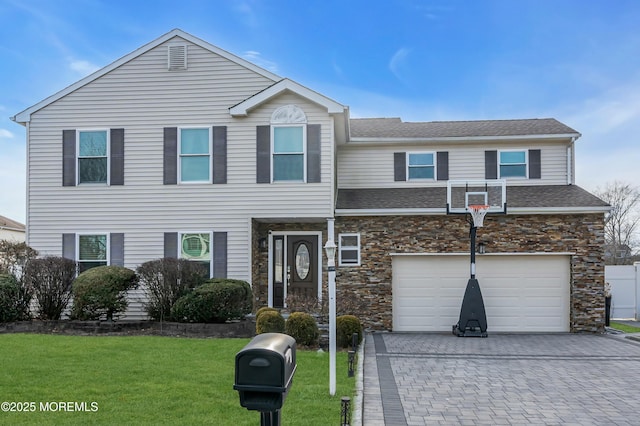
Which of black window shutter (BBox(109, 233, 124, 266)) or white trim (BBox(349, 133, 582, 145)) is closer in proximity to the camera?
black window shutter (BBox(109, 233, 124, 266))

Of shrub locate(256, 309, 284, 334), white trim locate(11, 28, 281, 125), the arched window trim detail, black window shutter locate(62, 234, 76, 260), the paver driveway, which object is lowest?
the paver driveway

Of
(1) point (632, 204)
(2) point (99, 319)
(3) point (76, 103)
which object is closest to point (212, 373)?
(2) point (99, 319)

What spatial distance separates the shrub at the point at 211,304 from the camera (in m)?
12.1

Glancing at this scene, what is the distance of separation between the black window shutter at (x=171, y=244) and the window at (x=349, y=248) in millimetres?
4593

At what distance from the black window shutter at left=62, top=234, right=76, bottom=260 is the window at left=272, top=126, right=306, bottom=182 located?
6.02 meters

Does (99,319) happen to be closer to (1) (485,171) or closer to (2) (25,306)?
(2) (25,306)

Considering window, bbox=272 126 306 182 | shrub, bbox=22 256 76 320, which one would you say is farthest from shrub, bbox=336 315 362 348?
shrub, bbox=22 256 76 320

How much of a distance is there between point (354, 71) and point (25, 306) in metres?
12.2

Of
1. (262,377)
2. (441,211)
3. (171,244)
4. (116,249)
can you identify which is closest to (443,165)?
(441,211)

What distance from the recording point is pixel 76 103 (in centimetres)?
1467

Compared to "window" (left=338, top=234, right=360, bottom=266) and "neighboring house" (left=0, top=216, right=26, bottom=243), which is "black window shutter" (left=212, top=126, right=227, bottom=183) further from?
"neighboring house" (left=0, top=216, right=26, bottom=243)

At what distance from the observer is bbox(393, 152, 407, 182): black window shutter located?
16172 mm

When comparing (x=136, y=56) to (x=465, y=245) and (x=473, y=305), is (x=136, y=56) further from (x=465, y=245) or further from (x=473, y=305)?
(x=473, y=305)

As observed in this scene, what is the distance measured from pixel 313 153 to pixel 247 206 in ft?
7.60
